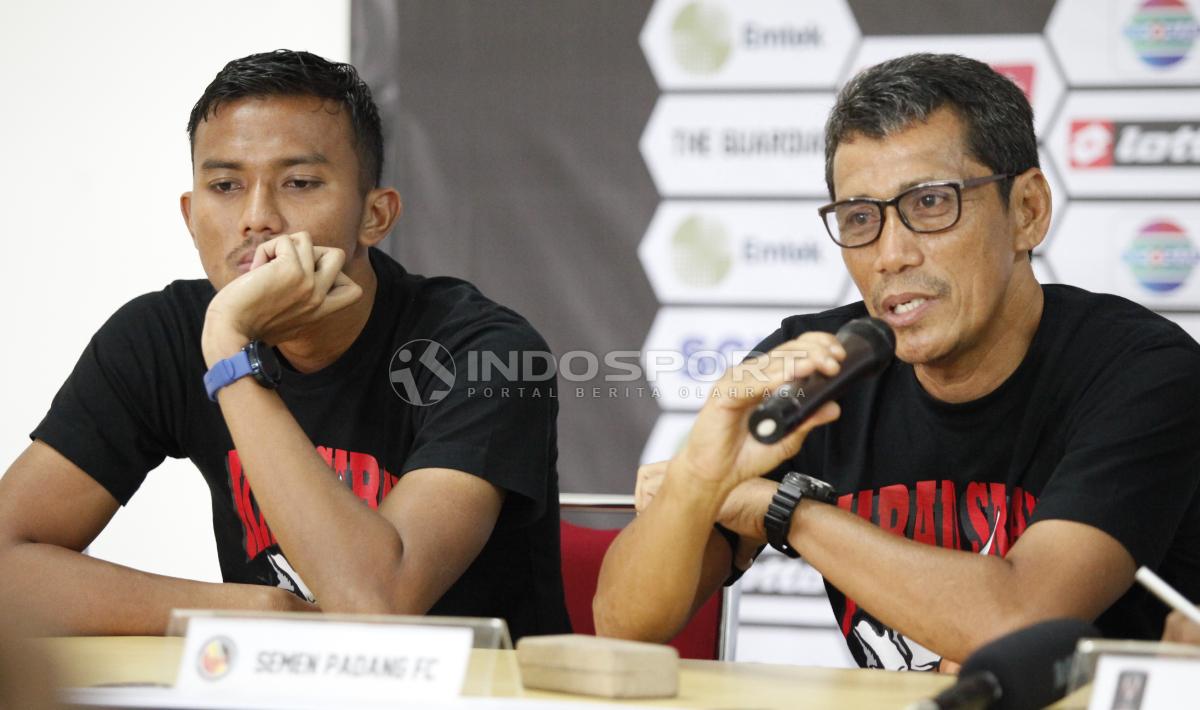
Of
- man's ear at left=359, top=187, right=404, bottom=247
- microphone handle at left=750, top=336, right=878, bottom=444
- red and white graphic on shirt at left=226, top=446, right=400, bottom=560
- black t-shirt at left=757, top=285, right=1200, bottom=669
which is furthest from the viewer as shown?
man's ear at left=359, top=187, right=404, bottom=247

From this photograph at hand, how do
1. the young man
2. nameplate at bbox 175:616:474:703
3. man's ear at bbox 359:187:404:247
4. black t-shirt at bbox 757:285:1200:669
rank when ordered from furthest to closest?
man's ear at bbox 359:187:404:247, the young man, black t-shirt at bbox 757:285:1200:669, nameplate at bbox 175:616:474:703

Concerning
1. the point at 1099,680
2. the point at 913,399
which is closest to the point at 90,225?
the point at 913,399

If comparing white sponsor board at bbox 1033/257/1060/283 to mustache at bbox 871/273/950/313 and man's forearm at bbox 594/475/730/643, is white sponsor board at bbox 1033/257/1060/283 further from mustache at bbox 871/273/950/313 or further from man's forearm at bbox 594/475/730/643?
man's forearm at bbox 594/475/730/643

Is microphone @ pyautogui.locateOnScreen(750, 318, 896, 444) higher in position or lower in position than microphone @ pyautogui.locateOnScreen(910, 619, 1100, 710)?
higher

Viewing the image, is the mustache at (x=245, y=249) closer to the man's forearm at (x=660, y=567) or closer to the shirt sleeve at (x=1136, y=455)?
the man's forearm at (x=660, y=567)

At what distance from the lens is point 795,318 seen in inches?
83.0

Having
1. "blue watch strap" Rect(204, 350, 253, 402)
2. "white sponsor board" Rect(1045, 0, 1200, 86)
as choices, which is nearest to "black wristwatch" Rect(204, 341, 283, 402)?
"blue watch strap" Rect(204, 350, 253, 402)

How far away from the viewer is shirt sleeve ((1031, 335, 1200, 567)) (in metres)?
1.61

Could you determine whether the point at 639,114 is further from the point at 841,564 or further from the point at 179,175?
the point at 841,564

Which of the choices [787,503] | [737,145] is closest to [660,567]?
[787,503]

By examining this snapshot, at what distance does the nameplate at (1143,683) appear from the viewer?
34.9 inches

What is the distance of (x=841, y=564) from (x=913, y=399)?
16.9 inches

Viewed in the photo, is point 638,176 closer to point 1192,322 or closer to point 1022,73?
point 1022,73

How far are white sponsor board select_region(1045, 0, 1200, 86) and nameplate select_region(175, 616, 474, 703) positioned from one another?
230 centimetres
